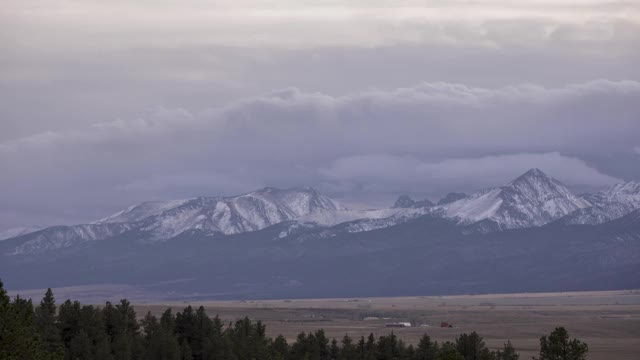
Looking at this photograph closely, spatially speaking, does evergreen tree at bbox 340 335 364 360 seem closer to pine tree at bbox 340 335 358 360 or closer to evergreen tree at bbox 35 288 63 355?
pine tree at bbox 340 335 358 360

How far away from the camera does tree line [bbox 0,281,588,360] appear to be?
9125cm

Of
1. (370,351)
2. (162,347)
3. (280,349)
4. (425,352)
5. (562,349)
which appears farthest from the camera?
(425,352)

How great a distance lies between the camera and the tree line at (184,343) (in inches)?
3593

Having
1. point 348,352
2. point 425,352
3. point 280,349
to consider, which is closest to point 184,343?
point 280,349

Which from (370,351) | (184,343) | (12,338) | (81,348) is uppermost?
(184,343)

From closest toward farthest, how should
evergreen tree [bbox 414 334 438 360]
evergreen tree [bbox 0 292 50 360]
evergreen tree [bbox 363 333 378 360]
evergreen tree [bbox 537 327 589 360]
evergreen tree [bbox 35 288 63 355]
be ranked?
evergreen tree [bbox 0 292 50 360], evergreen tree [bbox 537 327 589 360], evergreen tree [bbox 35 288 63 355], evergreen tree [bbox 363 333 378 360], evergreen tree [bbox 414 334 438 360]

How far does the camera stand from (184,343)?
11400cm

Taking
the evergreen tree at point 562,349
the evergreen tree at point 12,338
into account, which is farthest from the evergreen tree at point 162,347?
the evergreen tree at point 12,338

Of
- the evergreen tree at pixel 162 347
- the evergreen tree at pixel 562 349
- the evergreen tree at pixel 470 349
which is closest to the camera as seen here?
the evergreen tree at pixel 562 349

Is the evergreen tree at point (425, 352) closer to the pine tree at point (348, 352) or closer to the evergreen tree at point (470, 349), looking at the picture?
the pine tree at point (348, 352)

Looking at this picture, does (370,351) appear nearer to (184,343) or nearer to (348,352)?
(348,352)

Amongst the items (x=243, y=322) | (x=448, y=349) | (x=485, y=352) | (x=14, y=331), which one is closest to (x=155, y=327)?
(x=243, y=322)

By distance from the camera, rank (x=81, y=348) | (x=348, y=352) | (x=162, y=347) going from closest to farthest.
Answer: (x=81, y=348) → (x=162, y=347) → (x=348, y=352)

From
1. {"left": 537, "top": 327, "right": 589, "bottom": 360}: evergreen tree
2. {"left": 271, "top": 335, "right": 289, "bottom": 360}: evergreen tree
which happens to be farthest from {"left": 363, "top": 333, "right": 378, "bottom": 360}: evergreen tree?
{"left": 537, "top": 327, "right": 589, "bottom": 360}: evergreen tree
